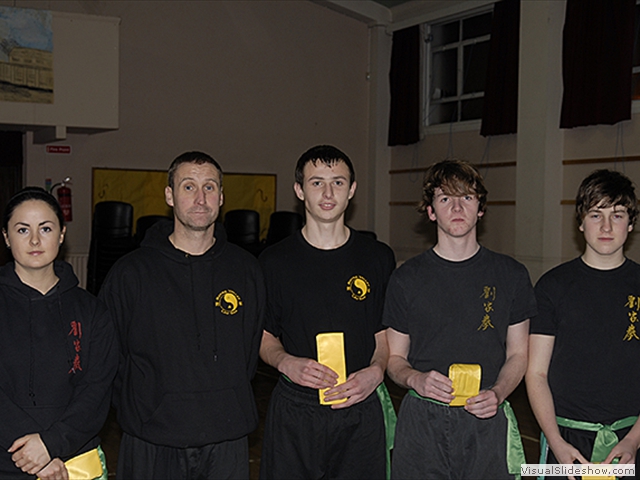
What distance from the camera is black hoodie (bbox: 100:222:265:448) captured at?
2.42 m

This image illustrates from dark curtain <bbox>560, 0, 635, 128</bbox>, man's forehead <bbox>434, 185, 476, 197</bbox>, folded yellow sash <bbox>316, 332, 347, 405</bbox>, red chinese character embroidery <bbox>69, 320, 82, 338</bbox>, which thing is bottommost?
folded yellow sash <bbox>316, 332, 347, 405</bbox>

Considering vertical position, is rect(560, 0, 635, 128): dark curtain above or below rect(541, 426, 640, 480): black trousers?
above

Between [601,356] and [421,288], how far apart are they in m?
0.65

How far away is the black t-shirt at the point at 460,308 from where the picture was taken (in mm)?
2447

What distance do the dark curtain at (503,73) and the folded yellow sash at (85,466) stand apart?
24.9ft

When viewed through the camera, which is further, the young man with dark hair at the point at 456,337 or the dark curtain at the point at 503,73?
the dark curtain at the point at 503,73

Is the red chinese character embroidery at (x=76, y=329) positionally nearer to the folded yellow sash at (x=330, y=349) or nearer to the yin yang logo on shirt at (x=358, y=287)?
the folded yellow sash at (x=330, y=349)

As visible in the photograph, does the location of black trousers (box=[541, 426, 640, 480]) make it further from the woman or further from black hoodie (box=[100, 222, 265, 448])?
the woman

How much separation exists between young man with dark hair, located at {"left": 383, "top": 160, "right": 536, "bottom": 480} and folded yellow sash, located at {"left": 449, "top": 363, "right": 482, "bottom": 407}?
30 mm

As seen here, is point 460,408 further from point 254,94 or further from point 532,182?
Answer: point 254,94

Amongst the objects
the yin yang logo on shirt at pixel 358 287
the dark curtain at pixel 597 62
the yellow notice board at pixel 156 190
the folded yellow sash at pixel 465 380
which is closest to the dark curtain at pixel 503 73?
the dark curtain at pixel 597 62

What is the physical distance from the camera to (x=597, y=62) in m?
7.77

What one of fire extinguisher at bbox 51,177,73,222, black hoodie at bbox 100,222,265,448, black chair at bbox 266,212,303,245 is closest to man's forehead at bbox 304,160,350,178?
black hoodie at bbox 100,222,265,448

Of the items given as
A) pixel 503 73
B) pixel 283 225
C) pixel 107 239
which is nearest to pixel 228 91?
pixel 283 225
